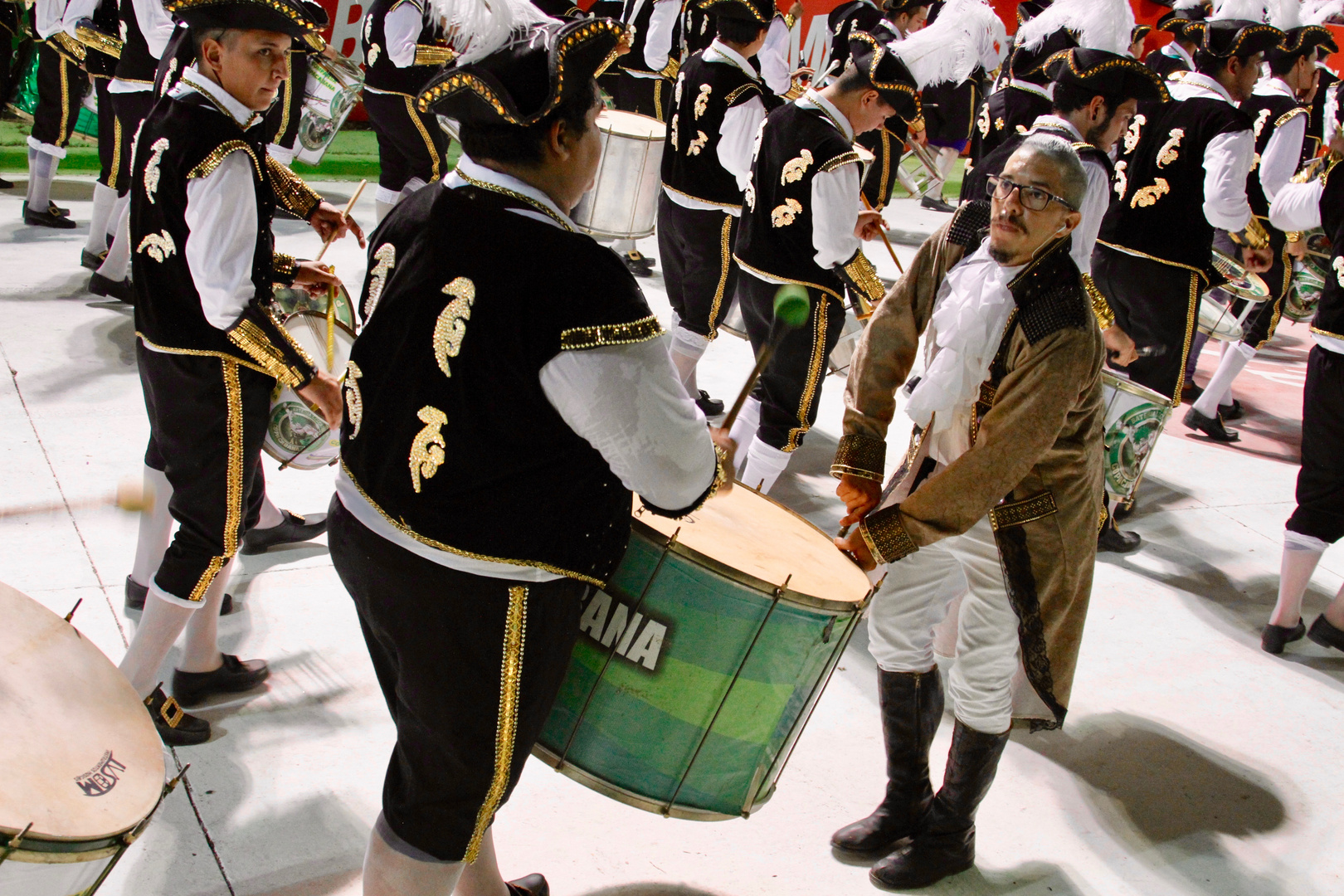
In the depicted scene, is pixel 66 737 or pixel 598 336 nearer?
pixel 598 336

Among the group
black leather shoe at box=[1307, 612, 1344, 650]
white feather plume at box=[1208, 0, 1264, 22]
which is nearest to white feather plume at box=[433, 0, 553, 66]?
black leather shoe at box=[1307, 612, 1344, 650]

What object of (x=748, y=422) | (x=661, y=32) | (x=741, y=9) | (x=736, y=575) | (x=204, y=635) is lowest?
(x=204, y=635)

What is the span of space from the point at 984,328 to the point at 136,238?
1872 millimetres

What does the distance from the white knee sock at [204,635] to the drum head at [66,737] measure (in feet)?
3.47

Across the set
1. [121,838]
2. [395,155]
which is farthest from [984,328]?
[395,155]

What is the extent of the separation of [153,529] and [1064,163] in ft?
8.00

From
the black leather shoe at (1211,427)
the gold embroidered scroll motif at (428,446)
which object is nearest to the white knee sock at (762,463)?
the gold embroidered scroll motif at (428,446)

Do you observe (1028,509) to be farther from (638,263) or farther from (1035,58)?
(638,263)

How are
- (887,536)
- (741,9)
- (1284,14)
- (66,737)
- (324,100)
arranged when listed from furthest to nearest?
(324,100)
(1284,14)
(741,9)
(887,536)
(66,737)

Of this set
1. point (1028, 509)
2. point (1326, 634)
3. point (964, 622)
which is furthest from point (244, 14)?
point (1326, 634)

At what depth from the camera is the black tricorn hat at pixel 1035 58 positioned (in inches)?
221

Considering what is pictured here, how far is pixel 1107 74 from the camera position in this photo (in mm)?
→ 3885

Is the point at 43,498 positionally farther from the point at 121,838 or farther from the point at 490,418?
the point at 490,418

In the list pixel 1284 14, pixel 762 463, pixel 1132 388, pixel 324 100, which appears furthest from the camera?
pixel 324 100
